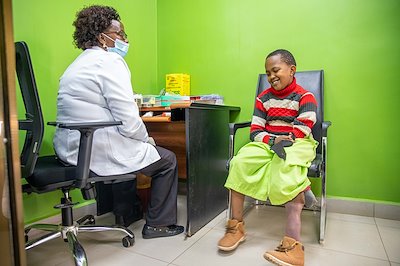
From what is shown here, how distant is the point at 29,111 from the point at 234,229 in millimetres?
1002

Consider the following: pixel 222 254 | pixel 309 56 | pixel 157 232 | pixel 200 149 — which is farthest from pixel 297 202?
pixel 309 56

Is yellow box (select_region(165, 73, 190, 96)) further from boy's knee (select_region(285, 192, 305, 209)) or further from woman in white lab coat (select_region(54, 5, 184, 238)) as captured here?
boy's knee (select_region(285, 192, 305, 209))

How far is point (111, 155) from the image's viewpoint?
3.94 feet

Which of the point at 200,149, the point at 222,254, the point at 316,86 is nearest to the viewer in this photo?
the point at 222,254

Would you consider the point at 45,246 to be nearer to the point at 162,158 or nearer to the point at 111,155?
the point at 111,155

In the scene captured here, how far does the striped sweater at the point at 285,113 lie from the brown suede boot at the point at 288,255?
0.49m

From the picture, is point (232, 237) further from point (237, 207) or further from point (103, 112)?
point (103, 112)

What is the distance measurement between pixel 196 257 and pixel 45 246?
74 centimetres

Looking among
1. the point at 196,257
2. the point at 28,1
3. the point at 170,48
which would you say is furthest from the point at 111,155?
the point at 170,48

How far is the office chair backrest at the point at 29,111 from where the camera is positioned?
1.01 metres

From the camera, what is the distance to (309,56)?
70.4 inches

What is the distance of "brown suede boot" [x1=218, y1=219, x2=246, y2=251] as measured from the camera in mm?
1238

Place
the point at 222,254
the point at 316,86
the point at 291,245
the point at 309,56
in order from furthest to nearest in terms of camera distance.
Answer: the point at 309,56 → the point at 316,86 → the point at 222,254 → the point at 291,245

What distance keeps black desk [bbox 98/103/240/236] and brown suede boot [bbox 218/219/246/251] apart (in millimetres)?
225
